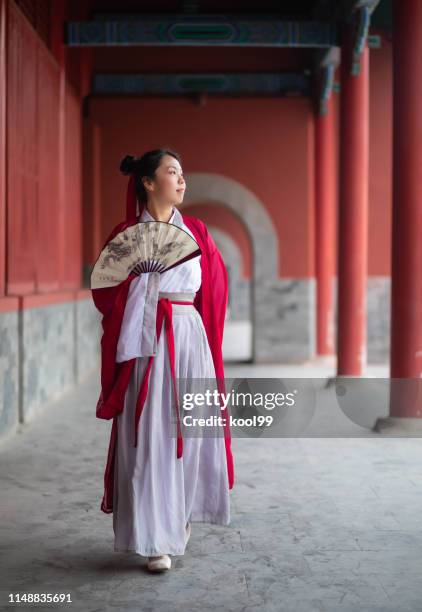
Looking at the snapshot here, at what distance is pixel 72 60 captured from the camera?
36.6ft

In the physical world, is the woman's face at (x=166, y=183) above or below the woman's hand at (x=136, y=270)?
above

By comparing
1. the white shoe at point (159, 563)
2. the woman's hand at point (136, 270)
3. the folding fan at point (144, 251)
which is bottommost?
the white shoe at point (159, 563)

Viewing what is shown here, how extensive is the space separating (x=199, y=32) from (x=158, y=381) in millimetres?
6723

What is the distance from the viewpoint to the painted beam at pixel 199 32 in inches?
359

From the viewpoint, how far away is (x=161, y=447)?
3.43 meters

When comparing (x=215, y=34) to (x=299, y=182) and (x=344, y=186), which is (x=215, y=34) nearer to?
(x=344, y=186)

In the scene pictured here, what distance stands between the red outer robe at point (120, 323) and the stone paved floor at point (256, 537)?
0.36m

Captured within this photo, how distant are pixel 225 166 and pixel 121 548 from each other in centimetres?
993

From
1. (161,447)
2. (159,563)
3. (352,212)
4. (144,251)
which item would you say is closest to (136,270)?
(144,251)

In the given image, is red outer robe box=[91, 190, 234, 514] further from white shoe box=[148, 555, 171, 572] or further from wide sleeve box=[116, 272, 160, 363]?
white shoe box=[148, 555, 171, 572]

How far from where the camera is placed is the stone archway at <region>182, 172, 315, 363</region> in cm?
1277

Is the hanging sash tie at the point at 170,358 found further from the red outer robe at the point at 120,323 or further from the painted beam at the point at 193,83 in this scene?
the painted beam at the point at 193,83

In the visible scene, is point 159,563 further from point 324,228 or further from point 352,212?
point 324,228

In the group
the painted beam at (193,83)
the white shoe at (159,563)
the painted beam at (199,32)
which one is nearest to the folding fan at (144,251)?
the white shoe at (159,563)
